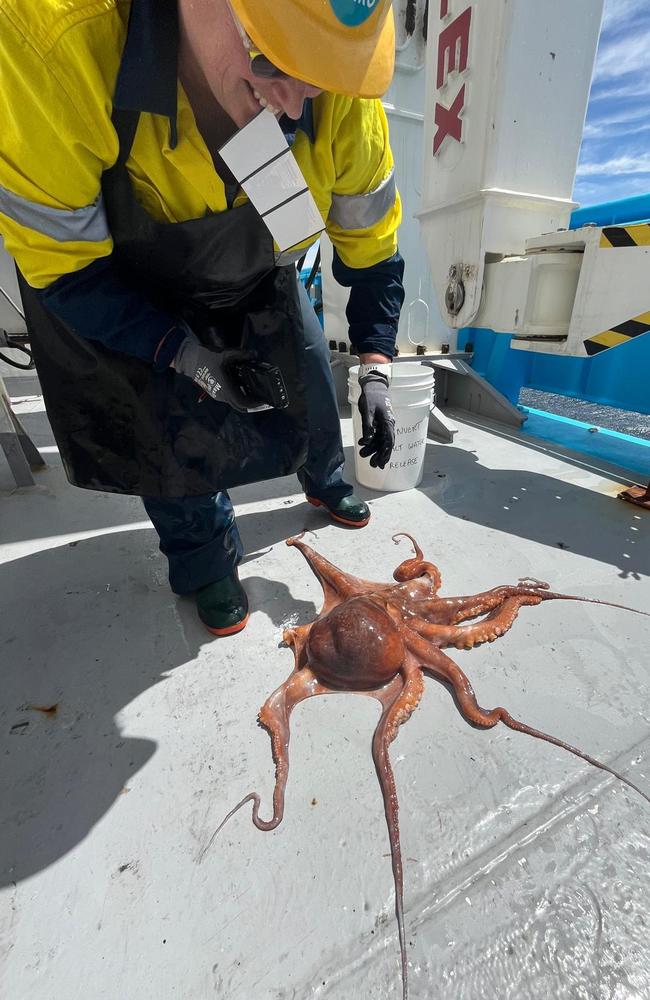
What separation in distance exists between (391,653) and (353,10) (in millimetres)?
1459

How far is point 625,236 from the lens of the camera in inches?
79.0

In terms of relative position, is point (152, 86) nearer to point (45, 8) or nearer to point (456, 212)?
point (45, 8)

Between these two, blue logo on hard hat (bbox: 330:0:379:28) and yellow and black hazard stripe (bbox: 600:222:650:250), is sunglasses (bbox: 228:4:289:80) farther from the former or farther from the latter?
yellow and black hazard stripe (bbox: 600:222:650:250)

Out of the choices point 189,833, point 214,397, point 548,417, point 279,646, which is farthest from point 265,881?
point 548,417

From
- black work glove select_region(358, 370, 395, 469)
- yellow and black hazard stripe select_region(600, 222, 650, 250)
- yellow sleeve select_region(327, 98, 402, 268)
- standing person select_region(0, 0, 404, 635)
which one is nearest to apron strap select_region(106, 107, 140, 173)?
standing person select_region(0, 0, 404, 635)

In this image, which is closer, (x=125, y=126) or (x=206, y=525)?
(x=125, y=126)

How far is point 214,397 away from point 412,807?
3.89 feet

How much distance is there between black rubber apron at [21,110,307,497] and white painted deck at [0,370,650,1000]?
1.85 feet

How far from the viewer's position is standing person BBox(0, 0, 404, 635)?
919mm

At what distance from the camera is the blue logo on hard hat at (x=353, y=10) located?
2.83 feet

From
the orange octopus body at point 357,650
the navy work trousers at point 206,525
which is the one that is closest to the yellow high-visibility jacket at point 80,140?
the navy work trousers at point 206,525

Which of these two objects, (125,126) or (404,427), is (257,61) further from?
(404,427)

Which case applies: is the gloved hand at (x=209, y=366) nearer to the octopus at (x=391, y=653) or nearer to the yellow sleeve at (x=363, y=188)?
the yellow sleeve at (x=363, y=188)

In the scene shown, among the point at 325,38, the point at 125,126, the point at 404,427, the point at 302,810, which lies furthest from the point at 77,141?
the point at 404,427
